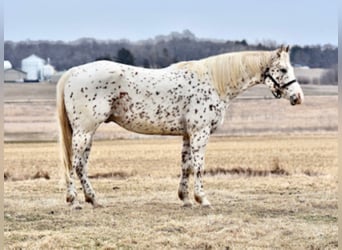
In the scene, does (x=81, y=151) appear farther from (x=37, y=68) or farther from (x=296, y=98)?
(x=37, y=68)

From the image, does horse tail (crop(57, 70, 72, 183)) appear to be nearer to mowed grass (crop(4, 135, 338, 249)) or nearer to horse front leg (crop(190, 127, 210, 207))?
mowed grass (crop(4, 135, 338, 249))

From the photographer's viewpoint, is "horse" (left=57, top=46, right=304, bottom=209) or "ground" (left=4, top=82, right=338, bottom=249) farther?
"horse" (left=57, top=46, right=304, bottom=209)

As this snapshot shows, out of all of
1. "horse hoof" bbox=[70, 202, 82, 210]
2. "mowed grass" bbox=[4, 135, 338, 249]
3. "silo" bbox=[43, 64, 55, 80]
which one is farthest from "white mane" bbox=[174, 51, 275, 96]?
"silo" bbox=[43, 64, 55, 80]

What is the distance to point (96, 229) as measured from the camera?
5859mm

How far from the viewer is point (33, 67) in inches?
404

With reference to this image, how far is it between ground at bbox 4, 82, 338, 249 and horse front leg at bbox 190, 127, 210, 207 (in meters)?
0.22

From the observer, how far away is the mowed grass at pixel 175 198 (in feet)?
18.2

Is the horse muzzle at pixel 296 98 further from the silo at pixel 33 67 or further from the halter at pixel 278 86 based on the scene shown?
the silo at pixel 33 67

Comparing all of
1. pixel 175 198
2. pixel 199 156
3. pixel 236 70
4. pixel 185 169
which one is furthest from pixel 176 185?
pixel 236 70

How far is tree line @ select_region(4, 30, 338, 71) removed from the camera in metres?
9.19

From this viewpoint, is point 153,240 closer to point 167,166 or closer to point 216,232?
point 216,232

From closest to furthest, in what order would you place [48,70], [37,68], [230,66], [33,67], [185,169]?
[230,66] < [185,169] < [48,70] < [37,68] < [33,67]

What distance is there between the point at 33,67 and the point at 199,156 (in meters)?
4.26

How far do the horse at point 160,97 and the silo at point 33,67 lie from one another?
273 cm
